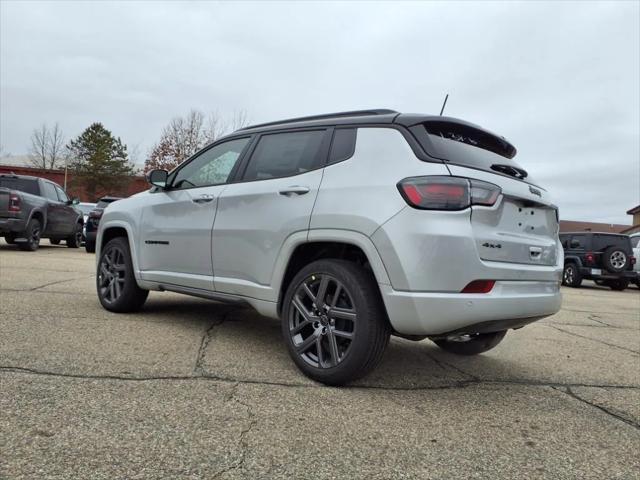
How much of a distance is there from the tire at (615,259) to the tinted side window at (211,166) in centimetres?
1341

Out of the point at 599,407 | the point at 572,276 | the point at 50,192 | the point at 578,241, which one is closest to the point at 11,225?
the point at 50,192

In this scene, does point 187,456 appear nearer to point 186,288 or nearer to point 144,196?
point 186,288

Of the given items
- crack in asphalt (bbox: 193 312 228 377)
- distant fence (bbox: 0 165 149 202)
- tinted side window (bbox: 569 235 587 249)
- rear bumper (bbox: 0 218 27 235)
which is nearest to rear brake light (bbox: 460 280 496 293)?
crack in asphalt (bbox: 193 312 228 377)

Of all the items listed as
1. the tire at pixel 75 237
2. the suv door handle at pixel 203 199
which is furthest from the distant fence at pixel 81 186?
the suv door handle at pixel 203 199

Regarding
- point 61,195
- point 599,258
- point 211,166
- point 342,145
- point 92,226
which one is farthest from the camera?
point 599,258

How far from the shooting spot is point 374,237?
114 inches

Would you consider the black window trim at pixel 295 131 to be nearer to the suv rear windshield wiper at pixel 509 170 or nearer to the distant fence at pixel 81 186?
the suv rear windshield wiper at pixel 509 170

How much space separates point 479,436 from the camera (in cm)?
254

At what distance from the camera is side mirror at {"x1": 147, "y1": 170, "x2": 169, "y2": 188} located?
4.66 meters

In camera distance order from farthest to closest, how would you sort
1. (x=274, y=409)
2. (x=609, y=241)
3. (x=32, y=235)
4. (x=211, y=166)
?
1. (x=609, y=241)
2. (x=32, y=235)
3. (x=211, y=166)
4. (x=274, y=409)

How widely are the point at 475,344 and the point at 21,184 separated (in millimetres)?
12611

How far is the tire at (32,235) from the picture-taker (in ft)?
39.1

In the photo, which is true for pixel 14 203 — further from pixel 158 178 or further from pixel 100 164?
pixel 100 164

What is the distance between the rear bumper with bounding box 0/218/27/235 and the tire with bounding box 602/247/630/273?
15.2 m
